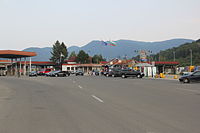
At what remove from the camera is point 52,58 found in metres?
124

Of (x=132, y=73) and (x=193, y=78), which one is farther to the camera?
(x=132, y=73)

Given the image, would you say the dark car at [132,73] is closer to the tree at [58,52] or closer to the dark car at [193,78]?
the dark car at [193,78]

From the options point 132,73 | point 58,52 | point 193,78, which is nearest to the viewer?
point 193,78

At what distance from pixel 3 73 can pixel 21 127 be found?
78.9 m

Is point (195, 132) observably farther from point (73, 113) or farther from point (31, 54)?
point (31, 54)

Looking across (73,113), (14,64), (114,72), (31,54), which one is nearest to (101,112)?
(73,113)

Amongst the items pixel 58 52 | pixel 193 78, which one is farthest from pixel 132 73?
pixel 58 52

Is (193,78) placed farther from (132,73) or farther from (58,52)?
(58,52)

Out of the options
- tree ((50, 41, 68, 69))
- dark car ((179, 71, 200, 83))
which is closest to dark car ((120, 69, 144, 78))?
dark car ((179, 71, 200, 83))

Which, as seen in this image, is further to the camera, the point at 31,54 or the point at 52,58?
the point at 52,58

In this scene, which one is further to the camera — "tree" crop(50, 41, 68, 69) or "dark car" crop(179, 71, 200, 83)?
"tree" crop(50, 41, 68, 69)

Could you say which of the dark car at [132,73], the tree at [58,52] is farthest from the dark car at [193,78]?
the tree at [58,52]

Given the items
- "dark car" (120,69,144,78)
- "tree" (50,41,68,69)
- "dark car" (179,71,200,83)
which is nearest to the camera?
"dark car" (179,71,200,83)

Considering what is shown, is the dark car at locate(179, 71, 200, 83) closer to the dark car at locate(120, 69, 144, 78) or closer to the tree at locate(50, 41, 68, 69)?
the dark car at locate(120, 69, 144, 78)
